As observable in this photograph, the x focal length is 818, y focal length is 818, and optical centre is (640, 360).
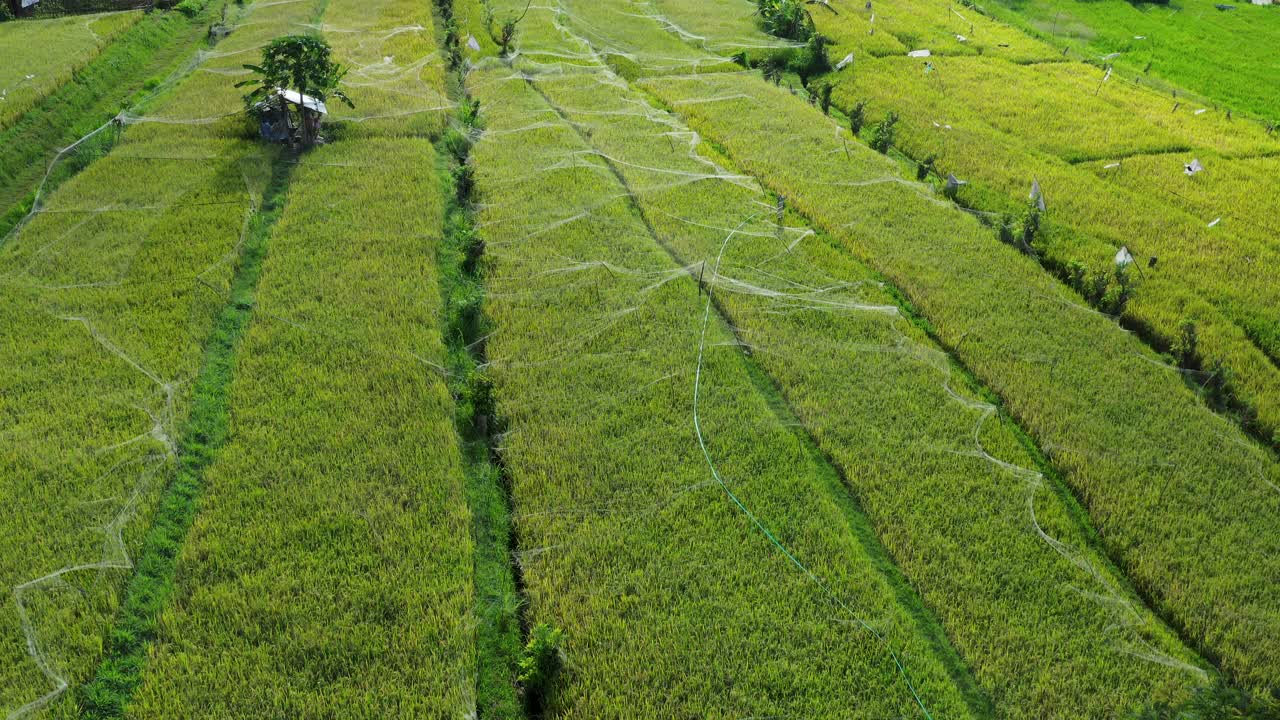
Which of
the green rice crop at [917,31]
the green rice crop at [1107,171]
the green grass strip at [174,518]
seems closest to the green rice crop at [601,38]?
the green rice crop at [917,31]

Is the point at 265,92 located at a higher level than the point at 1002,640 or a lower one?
higher

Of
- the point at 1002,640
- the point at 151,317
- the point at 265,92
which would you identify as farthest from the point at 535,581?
the point at 265,92

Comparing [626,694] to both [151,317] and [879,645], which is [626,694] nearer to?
[879,645]

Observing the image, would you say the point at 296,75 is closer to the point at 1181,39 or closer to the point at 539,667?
the point at 539,667

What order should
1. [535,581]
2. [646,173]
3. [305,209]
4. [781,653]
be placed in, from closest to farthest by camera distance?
[781,653], [535,581], [305,209], [646,173]

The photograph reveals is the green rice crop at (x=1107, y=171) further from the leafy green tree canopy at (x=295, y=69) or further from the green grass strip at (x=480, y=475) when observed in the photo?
the leafy green tree canopy at (x=295, y=69)

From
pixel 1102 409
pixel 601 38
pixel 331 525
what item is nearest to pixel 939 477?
pixel 1102 409
